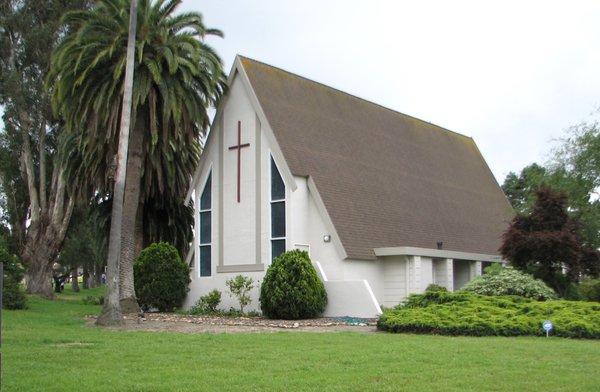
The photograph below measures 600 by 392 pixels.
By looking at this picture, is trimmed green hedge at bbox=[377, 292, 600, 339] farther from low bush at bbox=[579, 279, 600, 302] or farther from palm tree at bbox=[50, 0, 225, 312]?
palm tree at bbox=[50, 0, 225, 312]

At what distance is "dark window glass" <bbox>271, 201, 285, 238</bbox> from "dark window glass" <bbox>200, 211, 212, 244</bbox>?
12.5 ft

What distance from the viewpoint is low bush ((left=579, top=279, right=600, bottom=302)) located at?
2689 centimetres

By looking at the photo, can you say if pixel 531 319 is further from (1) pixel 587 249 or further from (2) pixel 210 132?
(2) pixel 210 132

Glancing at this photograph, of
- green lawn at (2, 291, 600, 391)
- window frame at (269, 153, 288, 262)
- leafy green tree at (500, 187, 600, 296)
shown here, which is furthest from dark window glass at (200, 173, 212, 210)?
green lawn at (2, 291, 600, 391)

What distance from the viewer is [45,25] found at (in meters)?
41.8

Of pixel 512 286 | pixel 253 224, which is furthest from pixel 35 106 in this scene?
pixel 512 286

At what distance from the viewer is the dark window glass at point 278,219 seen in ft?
93.2

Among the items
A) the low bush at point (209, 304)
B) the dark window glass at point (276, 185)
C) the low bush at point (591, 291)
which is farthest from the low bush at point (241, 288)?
the low bush at point (591, 291)

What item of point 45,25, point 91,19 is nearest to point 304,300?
point 91,19

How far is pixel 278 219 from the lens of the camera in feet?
94.0

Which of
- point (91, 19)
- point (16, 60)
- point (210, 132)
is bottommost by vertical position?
point (210, 132)

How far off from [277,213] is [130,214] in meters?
5.86

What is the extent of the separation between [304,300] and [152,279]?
7.79 m

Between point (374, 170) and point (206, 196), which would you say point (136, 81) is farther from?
point (374, 170)
